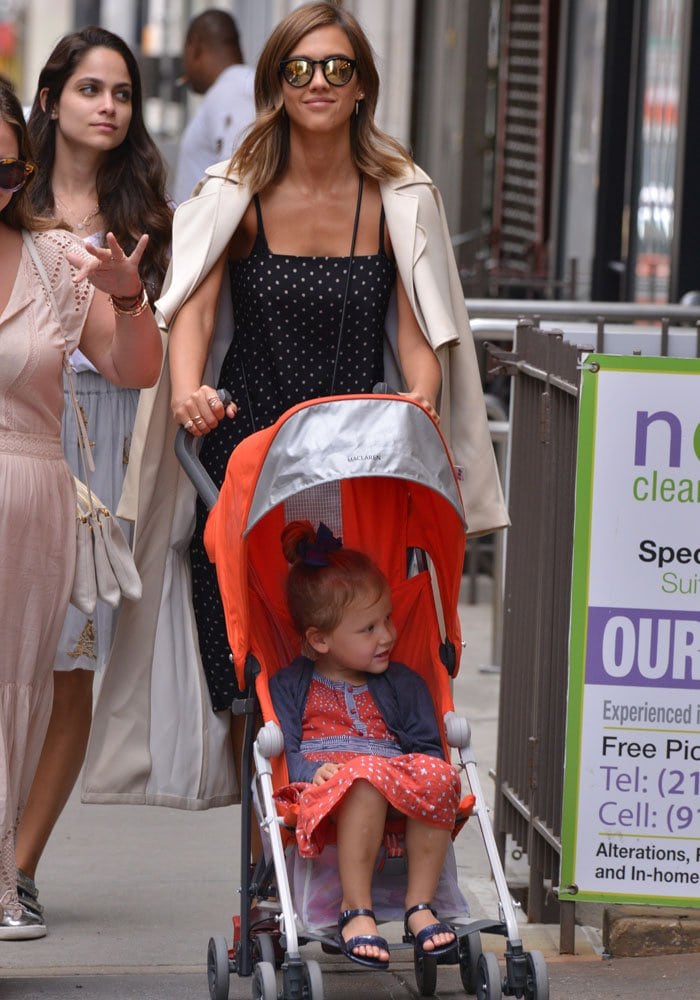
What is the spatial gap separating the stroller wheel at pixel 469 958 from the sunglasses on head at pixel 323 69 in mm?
1982

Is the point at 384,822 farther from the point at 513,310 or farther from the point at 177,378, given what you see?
the point at 513,310

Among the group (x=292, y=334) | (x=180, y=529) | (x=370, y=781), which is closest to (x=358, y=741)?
(x=370, y=781)

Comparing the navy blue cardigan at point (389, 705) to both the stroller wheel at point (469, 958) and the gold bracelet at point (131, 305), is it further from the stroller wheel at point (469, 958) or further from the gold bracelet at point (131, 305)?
the gold bracelet at point (131, 305)

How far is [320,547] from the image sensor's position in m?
4.32

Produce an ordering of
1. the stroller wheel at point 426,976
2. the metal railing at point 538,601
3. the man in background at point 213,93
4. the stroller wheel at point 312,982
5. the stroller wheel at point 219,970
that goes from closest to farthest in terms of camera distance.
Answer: the stroller wheel at point 312,982 < the stroller wheel at point 219,970 < the stroller wheel at point 426,976 < the metal railing at point 538,601 < the man in background at point 213,93

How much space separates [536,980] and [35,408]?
1.69 m

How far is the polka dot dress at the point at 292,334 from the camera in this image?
4.55 metres

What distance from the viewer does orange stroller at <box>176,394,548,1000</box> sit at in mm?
3984

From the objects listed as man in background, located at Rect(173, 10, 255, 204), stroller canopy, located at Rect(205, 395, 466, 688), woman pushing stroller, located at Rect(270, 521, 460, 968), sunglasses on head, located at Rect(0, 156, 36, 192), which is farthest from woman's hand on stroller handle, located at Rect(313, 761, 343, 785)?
man in background, located at Rect(173, 10, 255, 204)

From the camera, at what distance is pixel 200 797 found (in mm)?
4766

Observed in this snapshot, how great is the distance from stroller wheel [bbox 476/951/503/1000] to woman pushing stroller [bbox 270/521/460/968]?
0.11 metres

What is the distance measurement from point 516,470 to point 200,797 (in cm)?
141

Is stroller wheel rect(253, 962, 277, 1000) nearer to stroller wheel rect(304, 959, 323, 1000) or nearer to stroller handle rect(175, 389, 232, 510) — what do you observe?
stroller wheel rect(304, 959, 323, 1000)

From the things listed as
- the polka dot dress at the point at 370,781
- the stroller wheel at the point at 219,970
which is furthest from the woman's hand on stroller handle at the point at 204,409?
the stroller wheel at the point at 219,970
